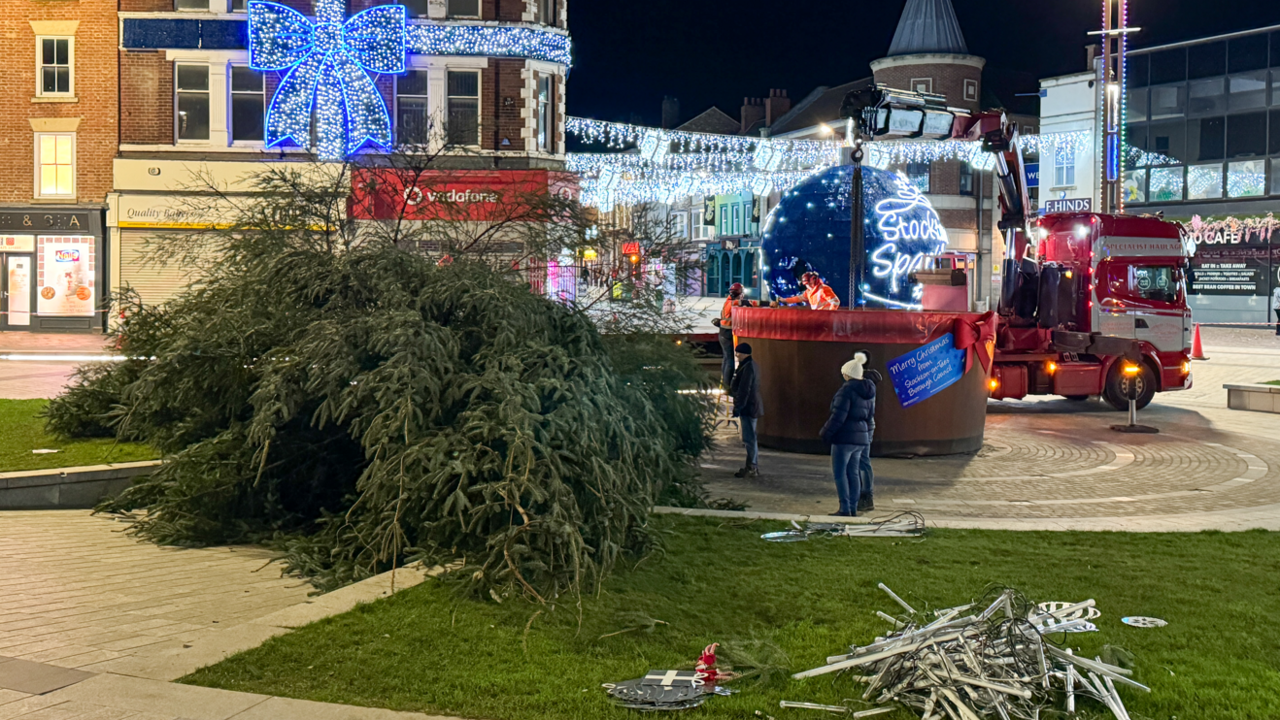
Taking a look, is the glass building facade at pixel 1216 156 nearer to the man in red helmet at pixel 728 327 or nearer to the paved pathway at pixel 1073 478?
the paved pathway at pixel 1073 478

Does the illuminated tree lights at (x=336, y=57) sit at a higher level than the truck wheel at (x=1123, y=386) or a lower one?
higher

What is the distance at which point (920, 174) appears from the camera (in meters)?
57.6

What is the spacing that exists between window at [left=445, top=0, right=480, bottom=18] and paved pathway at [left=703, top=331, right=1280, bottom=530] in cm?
1864

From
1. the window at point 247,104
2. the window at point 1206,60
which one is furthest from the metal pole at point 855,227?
the window at point 1206,60

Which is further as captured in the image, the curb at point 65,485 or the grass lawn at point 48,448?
the grass lawn at point 48,448

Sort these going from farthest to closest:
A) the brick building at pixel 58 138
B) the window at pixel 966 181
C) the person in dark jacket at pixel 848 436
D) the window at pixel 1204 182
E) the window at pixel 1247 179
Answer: the window at pixel 966 181 → the window at pixel 1204 182 → the window at pixel 1247 179 → the brick building at pixel 58 138 → the person in dark jacket at pixel 848 436

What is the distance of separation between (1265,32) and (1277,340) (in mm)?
14521

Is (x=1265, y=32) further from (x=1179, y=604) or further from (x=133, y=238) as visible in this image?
(x=1179, y=604)

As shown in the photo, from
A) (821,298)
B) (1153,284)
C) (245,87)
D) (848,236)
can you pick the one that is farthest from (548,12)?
(821,298)

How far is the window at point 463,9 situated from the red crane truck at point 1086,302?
15393 millimetres

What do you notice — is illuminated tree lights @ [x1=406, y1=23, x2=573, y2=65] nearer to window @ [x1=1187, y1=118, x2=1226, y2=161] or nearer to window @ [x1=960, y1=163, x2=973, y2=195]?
window @ [x1=1187, y1=118, x2=1226, y2=161]

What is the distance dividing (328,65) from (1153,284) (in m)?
21.0

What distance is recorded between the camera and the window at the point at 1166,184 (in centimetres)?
4778

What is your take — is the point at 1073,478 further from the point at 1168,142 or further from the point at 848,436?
the point at 1168,142
